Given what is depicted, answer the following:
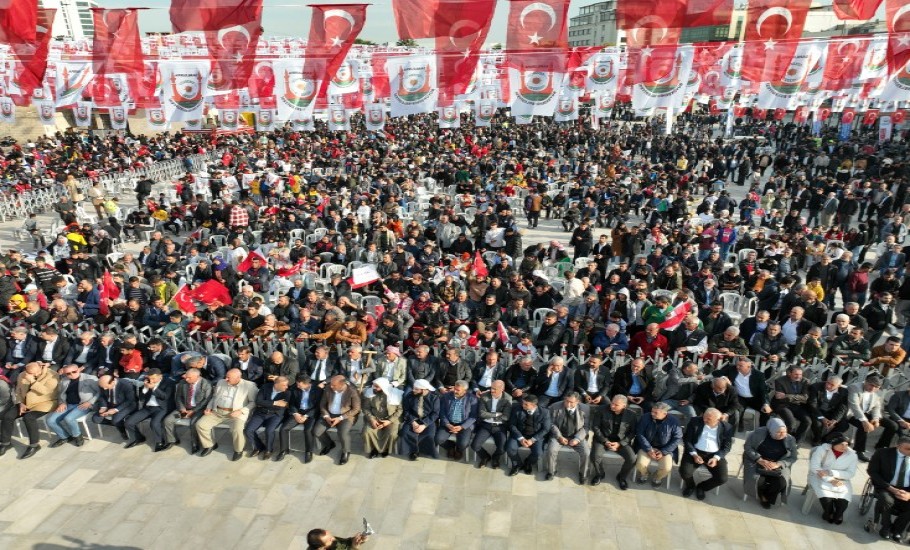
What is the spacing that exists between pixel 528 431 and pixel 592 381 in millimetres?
1379

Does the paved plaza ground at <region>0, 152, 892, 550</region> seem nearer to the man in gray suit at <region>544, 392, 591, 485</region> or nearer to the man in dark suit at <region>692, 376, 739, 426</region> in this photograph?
the man in gray suit at <region>544, 392, 591, 485</region>

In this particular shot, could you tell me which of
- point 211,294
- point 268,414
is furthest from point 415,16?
point 268,414

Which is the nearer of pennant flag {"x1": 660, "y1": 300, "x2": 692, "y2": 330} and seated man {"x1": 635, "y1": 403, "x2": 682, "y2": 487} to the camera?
seated man {"x1": 635, "y1": 403, "x2": 682, "y2": 487}

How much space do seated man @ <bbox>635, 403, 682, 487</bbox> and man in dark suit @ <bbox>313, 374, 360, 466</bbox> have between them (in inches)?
148

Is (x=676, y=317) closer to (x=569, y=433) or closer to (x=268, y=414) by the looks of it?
(x=569, y=433)

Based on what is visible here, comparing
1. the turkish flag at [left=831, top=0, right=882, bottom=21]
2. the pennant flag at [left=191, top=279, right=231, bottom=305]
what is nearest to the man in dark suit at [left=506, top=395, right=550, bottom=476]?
the pennant flag at [left=191, top=279, right=231, bottom=305]

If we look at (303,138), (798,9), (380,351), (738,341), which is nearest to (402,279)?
(380,351)

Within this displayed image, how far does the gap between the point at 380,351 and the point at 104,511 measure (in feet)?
13.8

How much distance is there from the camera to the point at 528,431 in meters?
7.05

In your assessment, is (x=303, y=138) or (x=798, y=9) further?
(x=303, y=138)

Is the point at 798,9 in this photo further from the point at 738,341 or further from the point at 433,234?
the point at 433,234

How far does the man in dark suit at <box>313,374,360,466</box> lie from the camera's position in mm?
7379

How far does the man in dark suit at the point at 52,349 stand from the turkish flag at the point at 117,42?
6020mm

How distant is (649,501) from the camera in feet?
21.8
